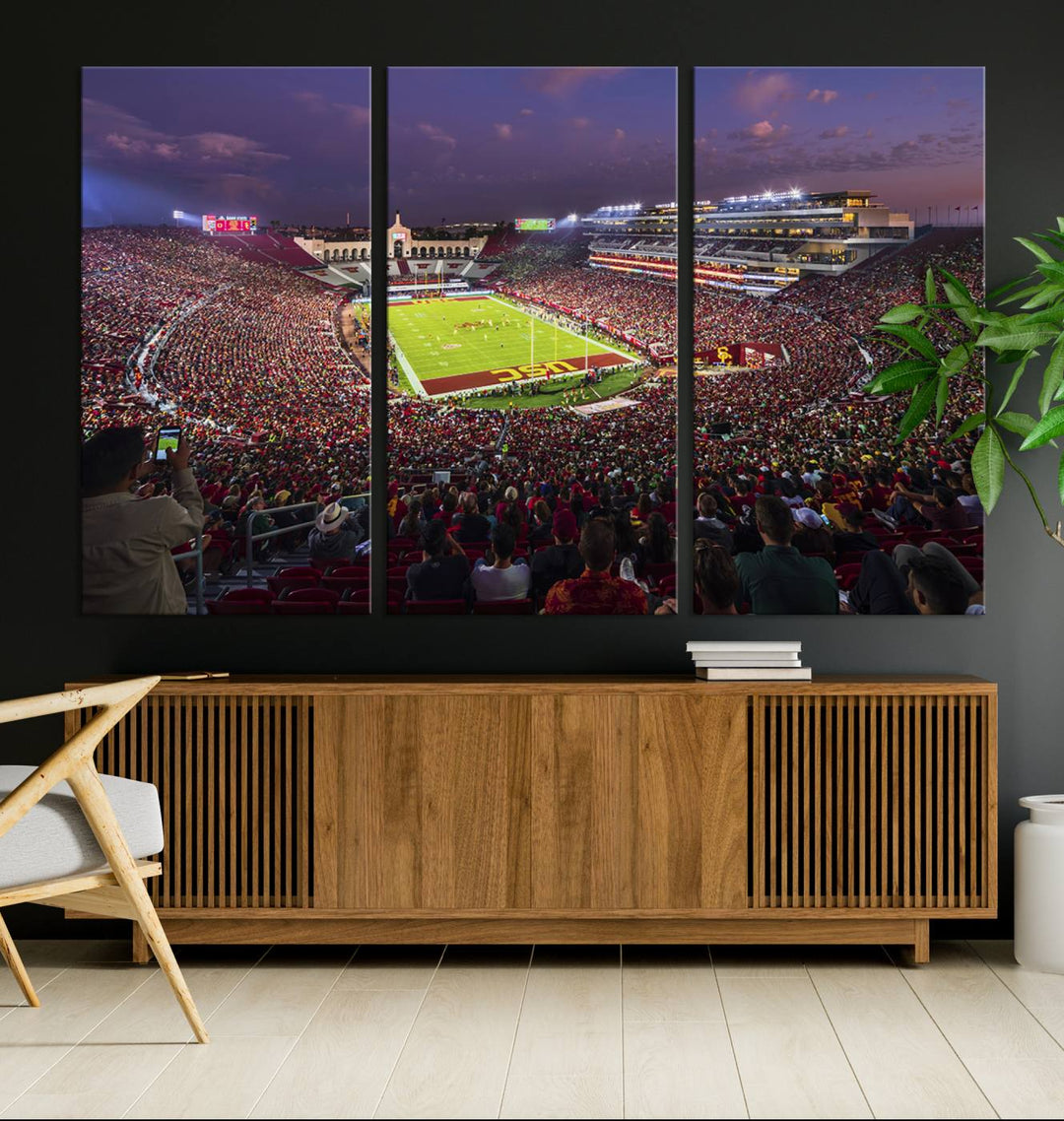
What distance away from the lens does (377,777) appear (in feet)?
11.3

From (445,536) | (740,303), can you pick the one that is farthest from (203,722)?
(740,303)

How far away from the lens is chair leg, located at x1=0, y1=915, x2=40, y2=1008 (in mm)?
3133

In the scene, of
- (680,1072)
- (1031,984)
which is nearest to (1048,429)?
(1031,984)

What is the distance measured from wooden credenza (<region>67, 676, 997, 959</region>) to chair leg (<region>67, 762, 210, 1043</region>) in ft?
1.91

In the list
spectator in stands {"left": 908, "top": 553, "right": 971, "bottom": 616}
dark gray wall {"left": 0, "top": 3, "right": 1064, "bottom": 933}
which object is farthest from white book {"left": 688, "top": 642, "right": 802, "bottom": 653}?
spectator in stands {"left": 908, "top": 553, "right": 971, "bottom": 616}

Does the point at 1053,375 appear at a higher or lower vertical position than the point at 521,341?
lower

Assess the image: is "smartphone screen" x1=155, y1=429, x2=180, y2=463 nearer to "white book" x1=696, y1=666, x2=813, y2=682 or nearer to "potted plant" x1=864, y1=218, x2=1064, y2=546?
"white book" x1=696, y1=666, x2=813, y2=682

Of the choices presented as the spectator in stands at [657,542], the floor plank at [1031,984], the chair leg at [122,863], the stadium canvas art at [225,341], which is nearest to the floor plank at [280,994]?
the chair leg at [122,863]

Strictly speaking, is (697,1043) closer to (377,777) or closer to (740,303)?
(377,777)

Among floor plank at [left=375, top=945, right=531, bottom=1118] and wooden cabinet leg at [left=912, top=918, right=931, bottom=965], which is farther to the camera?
wooden cabinet leg at [left=912, top=918, right=931, bottom=965]

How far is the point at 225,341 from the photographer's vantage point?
12.6 feet

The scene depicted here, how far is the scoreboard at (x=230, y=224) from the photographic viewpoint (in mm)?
3793

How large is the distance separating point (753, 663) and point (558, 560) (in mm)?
687

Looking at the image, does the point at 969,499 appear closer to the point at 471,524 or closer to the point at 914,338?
the point at 914,338
